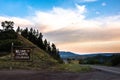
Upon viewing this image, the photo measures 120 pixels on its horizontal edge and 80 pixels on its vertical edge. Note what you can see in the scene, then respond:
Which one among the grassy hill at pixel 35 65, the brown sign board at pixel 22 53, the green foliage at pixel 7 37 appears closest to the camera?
the grassy hill at pixel 35 65

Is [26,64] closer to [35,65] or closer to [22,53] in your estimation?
[35,65]

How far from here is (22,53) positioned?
3409 cm

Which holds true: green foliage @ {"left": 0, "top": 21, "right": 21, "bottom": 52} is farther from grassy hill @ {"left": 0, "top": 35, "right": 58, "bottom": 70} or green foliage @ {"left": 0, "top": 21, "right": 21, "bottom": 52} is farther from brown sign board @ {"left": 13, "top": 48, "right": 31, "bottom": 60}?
brown sign board @ {"left": 13, "top": 48, "right": 31, "bottom": 60}

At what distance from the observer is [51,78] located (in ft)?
74.1

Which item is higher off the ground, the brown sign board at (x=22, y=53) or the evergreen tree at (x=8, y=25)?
the evergreen tree at (x=8, y=25)

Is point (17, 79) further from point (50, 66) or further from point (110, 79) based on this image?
point (50, 66)

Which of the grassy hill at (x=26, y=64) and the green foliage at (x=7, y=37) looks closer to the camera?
the grassy hill at (x=26, y=64)

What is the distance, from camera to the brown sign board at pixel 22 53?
111ft

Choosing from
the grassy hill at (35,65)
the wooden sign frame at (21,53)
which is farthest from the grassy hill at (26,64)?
the wooden sign frame at (21,53)

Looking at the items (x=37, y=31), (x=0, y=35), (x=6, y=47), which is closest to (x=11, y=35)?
(x=0, y=35)

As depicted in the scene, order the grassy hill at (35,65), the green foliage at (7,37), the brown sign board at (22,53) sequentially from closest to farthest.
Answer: the grassy hill at (35,65)
the brown sign board at (22,53)
the green foliage at (7,37)

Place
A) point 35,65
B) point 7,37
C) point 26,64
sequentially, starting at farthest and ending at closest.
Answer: point 7,37 < point 26,64 < point 35,65

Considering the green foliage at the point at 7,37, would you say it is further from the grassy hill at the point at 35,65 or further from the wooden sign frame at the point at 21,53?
the wooden sign frame at the point at 21,53

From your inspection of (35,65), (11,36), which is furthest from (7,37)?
(35,65)
